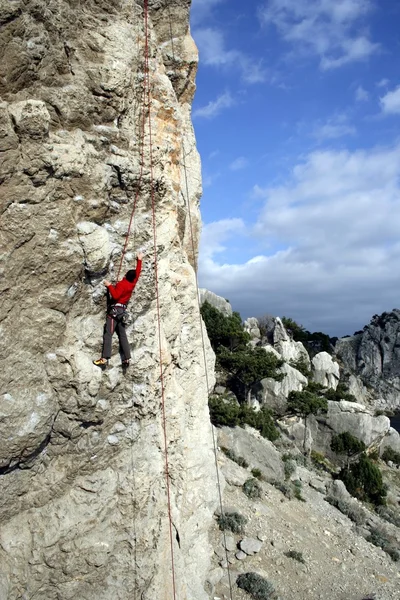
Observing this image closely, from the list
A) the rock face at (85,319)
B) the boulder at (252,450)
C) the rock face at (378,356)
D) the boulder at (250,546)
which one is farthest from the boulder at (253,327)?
the rock face at (85,319)

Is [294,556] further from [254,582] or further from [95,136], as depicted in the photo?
[95,136]

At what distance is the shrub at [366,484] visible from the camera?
95.0 feet

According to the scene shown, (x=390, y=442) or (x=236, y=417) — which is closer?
(x=236, y=417)

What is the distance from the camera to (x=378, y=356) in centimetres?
9225

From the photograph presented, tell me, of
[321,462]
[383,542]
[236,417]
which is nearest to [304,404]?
[321,462]

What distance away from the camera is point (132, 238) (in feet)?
28.8

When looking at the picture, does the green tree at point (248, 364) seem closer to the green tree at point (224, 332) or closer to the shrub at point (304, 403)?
the green tree at point (224, 332)

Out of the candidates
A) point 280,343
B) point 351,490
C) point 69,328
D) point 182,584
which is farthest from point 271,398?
point 69,328

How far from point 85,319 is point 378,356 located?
309 ft

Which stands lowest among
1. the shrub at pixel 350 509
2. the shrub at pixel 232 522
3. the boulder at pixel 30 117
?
the shrub at pixel 350 509

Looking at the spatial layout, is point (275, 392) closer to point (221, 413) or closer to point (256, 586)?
point (221, 413)

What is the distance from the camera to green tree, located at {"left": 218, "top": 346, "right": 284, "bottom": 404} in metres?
35.0

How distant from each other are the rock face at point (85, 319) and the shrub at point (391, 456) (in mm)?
37522

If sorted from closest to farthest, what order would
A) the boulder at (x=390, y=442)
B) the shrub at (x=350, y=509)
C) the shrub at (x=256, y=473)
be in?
the shrub at (x=256, y=473) → the shrub at (x=350, y=509) → the boulder at (x=390, y=442)
